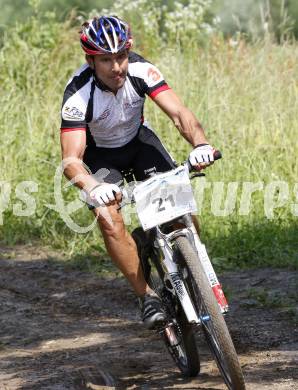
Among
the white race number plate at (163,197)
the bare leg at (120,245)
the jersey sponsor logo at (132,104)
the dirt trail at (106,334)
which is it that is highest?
the jersey sponsor logo at (132,104)

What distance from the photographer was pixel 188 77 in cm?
1130

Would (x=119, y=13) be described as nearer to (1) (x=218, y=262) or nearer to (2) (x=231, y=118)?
(2) (x=231, y=118)

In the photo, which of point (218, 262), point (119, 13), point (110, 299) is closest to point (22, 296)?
point (110, 299)

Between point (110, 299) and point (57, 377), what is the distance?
6.66ft

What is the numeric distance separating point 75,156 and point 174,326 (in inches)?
45.4

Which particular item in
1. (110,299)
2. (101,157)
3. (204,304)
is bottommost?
(110,299)

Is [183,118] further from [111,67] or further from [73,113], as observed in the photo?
[73,113]

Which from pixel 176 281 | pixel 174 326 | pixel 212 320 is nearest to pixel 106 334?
pixel 174 326

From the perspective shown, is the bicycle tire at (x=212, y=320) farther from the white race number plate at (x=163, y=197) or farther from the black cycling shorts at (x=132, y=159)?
the black cycling shorts at (x=132, y=159)

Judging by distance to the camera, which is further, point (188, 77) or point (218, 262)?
point (188, 77)

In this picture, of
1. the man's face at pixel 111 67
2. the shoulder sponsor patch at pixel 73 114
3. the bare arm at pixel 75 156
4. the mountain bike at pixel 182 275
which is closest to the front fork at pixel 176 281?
the mountain bike at pixel 182 275

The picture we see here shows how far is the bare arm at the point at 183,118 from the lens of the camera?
595 centimetres

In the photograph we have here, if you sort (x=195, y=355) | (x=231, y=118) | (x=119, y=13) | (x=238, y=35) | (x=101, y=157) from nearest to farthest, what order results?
(x=195, y=355) → (x=101, y=157) → (x=231, y=118) → (x=238, y=35) → (x=119, y=13)

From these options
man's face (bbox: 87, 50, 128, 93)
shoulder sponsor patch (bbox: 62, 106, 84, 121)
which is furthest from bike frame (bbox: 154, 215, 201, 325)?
man's face (bbox: 87, 50, 128, 93)
